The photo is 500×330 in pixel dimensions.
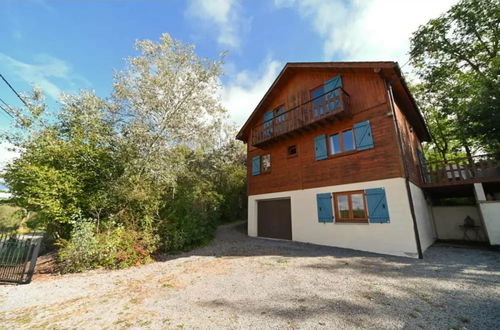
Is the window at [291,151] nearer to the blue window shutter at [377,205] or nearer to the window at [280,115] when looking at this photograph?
the window at [280,115]

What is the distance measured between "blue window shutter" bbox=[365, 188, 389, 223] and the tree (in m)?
7.23

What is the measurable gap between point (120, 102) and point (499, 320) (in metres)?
13.7

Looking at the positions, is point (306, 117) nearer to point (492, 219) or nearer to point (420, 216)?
point (420, 216)

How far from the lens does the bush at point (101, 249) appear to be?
679cm

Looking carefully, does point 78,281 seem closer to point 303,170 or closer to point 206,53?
point 303,170

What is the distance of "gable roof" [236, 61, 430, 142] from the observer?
27.1 ft

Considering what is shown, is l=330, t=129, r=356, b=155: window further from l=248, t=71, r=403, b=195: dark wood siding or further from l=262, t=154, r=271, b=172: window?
l=262, t=154, r=271, b=172: window

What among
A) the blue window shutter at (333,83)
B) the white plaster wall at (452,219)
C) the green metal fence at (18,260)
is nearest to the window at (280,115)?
the blue window shutter at (333,83)

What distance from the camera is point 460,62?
49.3ft

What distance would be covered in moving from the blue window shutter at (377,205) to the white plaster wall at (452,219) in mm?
6706

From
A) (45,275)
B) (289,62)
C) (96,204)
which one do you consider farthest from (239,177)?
(45,275)

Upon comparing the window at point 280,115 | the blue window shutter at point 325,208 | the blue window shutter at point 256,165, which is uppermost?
the window at point 280,115

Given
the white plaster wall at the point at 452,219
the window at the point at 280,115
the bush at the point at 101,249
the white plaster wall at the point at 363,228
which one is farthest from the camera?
the window at the point at 280,115

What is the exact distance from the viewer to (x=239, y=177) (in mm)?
19281
